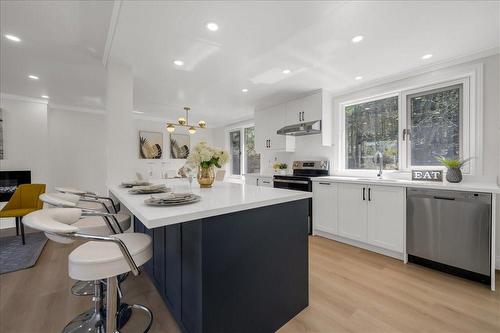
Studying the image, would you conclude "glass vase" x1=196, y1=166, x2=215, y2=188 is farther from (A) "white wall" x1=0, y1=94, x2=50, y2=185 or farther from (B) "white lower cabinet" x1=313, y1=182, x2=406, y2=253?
(A) "white wall" x1=0, y1=94, x2=50, y2=185

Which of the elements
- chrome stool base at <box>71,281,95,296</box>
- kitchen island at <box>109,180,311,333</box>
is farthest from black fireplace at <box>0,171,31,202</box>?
kitchen island at <box>109,180,311,333</box>

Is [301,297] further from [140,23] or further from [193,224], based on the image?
[140,23]

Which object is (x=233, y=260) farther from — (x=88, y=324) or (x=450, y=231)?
(x=450, y=231)

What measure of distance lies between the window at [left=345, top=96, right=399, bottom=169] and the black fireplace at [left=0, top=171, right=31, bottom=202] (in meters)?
6.35

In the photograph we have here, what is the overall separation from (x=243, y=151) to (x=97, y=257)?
555 cm

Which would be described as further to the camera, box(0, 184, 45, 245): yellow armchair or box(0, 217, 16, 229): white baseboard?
box(0, 217, 16, 229): white baseboard

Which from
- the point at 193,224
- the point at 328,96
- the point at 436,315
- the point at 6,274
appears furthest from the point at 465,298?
the point at 6,274

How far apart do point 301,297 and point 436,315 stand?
1.06 meters

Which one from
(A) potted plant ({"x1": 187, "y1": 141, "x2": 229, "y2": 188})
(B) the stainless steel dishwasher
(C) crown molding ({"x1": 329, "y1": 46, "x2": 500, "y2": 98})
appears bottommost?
(B) the stainless steel dishwasher

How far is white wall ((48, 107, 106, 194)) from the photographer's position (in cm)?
490

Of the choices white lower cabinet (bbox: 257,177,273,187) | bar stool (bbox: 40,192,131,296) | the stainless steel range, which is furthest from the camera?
white lower cabinet (bbox: 257,177,273,187)

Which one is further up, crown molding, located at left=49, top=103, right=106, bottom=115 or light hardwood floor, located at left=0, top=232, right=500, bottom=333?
crown molding, located at left=49, top=103, right=106, bottom=115

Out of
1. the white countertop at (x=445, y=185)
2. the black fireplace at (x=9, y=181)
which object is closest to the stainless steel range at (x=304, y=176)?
the white countertop at (x=445, y=185)

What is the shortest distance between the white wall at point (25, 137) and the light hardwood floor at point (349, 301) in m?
3.01
